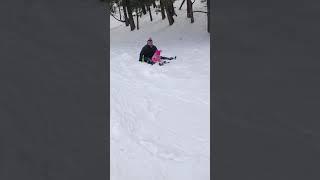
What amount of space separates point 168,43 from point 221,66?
8648 millimetres

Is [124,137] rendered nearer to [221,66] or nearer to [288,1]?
[221,66]

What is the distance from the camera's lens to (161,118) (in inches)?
320

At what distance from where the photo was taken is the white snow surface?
19.3 feet

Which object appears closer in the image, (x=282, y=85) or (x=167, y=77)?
(x=282, y=85)

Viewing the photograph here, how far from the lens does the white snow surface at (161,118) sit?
19.3 ft

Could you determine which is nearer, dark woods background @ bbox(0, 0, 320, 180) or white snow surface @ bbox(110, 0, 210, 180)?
dark woods background @ bbox(0, 0, 320, 180)

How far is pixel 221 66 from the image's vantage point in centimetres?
1235
